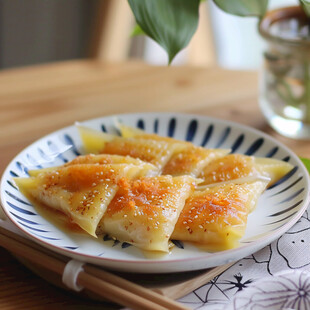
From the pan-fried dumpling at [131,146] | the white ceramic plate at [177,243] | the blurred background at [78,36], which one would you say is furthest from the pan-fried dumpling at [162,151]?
the blurred background at [78,36]

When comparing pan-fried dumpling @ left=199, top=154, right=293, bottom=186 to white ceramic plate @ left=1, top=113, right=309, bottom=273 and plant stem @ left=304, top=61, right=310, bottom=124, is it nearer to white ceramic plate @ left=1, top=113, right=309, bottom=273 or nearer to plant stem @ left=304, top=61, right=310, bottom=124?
white ceramic plate @ left=1, top=113, right=309, bottom=273

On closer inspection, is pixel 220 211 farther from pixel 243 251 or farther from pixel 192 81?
pixel 192 81

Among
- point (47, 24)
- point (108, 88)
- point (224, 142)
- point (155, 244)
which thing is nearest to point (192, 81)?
point (108, 88)

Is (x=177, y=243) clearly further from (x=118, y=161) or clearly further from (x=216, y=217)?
(x=118, y=161)

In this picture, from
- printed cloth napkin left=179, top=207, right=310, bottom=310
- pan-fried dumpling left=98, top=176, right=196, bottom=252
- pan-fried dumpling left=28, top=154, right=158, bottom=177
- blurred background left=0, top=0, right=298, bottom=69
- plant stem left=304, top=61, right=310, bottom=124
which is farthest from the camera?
blurred background left=0, top=0, right=298, bottom=69

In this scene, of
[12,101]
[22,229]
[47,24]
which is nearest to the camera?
[22,229]

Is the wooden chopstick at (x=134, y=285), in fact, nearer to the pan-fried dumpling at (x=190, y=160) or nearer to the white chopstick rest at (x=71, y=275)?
the white chopstick rest at (x=71, y=275)

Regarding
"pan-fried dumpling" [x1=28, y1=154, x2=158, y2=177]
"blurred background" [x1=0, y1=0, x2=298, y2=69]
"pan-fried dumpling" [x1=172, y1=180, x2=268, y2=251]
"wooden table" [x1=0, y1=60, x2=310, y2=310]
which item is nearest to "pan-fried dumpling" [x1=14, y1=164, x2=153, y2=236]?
"pan-fried dumpling" [x1=28, y1=154, x2=158, y2=177]
